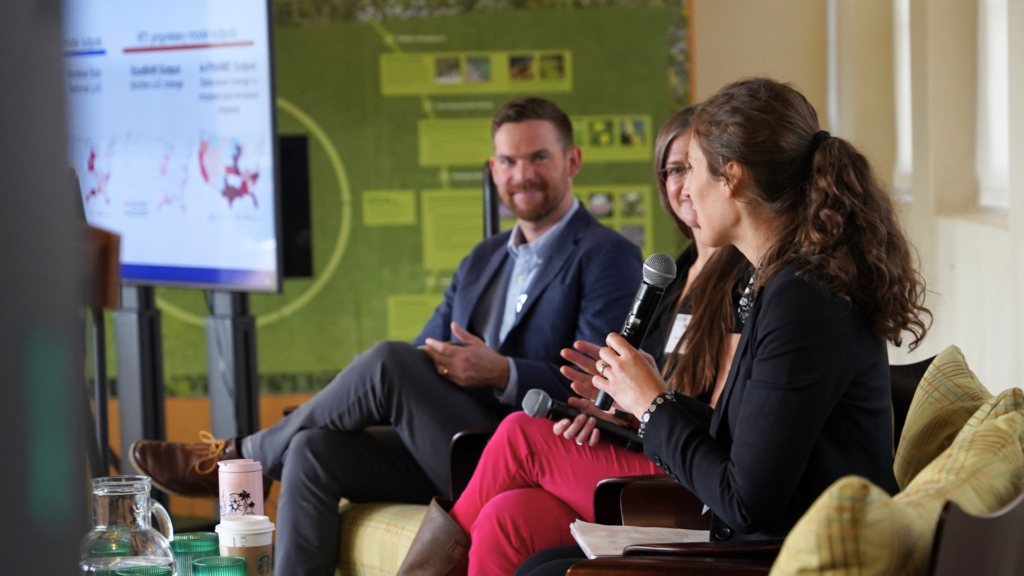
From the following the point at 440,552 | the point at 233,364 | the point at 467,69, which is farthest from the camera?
the point at 467,69

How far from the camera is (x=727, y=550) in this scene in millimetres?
1487

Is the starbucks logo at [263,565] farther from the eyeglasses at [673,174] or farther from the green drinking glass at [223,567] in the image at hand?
the eyeglasses at [673,174]

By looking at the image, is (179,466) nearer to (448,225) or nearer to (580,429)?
(580,429)

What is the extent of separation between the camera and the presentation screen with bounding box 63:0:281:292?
3391mm

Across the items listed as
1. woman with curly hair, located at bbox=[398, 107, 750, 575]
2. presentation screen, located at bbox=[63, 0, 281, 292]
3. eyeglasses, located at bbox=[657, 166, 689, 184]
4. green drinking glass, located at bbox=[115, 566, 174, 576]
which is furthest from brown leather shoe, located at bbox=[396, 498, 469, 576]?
presentation screen, located at bbox=[63, 0, 281, 292]

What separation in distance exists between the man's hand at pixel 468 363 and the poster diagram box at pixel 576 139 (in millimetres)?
2767

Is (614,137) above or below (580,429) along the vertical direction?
above

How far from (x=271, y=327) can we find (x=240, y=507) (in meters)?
3.61

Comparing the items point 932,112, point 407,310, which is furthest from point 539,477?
point 407,310

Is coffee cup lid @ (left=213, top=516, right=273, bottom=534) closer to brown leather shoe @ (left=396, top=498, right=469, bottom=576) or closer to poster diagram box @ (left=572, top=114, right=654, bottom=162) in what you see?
brown leather shoe @ (left=396, top=498, right=469, bottom=576)

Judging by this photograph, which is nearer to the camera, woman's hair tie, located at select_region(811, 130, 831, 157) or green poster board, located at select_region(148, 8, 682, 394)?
woman's hair tie, located at select_region(811, 130, 831, 157)

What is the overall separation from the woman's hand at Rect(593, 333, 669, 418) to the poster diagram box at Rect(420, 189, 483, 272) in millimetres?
3666

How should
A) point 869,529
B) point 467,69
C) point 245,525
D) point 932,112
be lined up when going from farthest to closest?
point 467,69, point 932,112, point 245,525, point 869,529

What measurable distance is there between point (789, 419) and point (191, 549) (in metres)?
1.08
